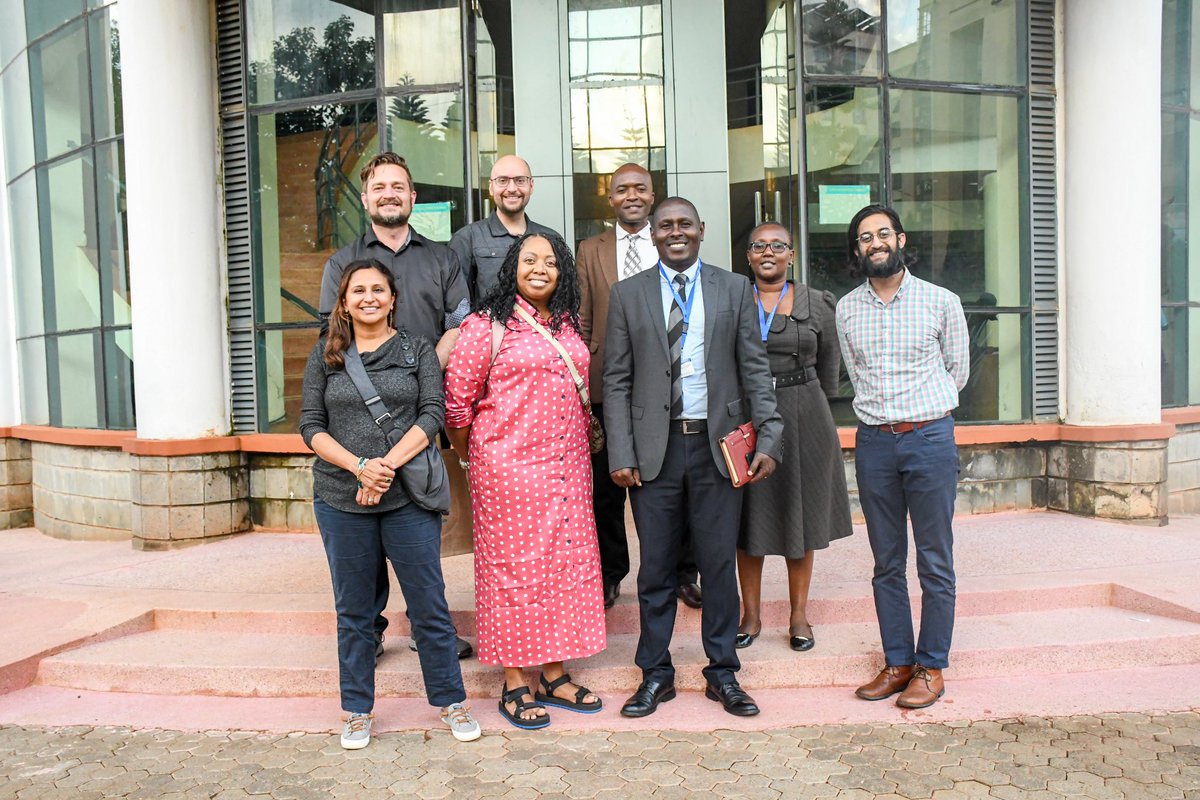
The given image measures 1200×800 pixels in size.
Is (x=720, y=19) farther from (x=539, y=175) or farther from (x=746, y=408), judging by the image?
(x=746, y=408)

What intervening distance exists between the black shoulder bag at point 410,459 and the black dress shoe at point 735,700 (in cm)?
141

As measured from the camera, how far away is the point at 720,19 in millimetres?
6637

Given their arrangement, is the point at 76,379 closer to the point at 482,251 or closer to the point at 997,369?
the point at 482,251

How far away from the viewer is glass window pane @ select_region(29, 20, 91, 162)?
26.5ft

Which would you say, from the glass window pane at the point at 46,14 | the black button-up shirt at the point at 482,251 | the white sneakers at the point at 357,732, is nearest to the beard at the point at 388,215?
the black button-up shirt at the point at 482,251

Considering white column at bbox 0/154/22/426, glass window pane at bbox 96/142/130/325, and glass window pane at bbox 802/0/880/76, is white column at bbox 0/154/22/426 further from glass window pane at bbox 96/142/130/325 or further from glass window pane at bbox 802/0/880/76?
glass window pane at bbox 802/0/880/76

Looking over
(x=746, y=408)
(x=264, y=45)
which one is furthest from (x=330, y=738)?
(x=264, y=45)

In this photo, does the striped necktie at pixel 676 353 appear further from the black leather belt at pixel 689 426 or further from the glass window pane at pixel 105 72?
the glass window pane at pixel 105 72

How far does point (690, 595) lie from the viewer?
466 cm

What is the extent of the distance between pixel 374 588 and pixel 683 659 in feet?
4.82

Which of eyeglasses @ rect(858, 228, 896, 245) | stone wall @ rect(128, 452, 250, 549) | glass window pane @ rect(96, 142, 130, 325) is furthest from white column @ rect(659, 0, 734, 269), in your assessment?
glass window pane @ rect(96, 142, 130, 325)

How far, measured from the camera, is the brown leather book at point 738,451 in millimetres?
3617

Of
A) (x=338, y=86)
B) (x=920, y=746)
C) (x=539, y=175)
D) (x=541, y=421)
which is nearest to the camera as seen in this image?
(x=920, y=746)

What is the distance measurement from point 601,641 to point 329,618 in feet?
5.54
